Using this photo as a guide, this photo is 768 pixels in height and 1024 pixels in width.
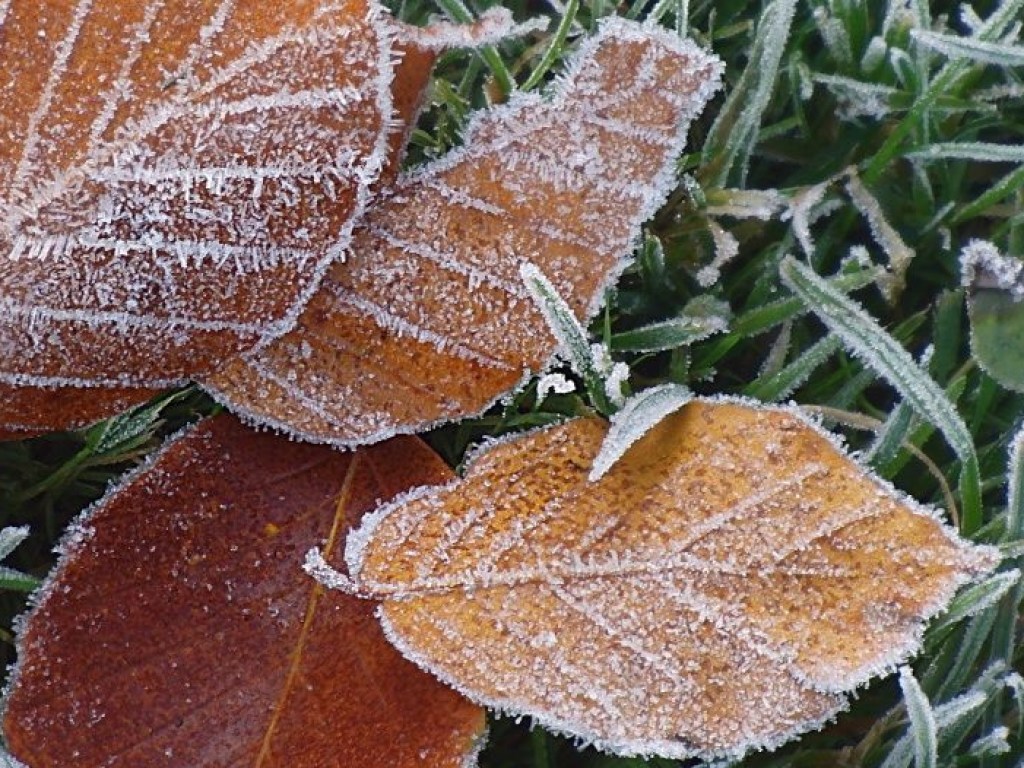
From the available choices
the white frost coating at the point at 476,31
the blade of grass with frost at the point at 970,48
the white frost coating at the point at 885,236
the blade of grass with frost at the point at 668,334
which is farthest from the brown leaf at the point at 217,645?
the blade of grass with frost at the point at 970,48

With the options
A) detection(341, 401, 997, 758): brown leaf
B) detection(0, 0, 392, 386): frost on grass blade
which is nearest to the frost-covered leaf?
detection(0, 0, 392, 386): frost on grass blade

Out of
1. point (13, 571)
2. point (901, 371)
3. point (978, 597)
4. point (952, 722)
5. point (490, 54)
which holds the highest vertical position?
point (490, 54)

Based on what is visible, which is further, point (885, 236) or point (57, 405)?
point (885, 236)

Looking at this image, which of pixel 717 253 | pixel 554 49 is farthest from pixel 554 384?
pixel 554 49

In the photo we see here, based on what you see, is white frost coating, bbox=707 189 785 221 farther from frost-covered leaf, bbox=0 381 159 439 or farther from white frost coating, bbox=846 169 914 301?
frost-covered leaf, bbox=0 381 159 439

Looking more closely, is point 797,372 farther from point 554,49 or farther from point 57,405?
point 57,405

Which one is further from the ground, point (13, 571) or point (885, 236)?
point (885, 236)

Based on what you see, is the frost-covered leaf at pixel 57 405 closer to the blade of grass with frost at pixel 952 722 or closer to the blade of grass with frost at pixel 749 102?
the blade of grass with frost at pixel 749 102
